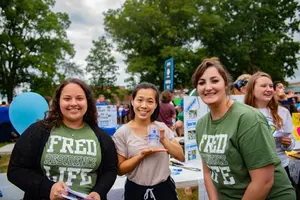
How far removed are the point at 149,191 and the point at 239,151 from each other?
77cm

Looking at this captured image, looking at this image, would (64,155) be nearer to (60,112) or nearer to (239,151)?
(60,112)

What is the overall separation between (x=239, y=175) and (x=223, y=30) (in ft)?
80.9

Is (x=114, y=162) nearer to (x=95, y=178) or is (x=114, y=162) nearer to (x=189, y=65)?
(x=95, y=178)

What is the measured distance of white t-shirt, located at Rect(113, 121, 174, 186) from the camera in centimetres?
192

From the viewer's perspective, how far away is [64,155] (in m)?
1.67

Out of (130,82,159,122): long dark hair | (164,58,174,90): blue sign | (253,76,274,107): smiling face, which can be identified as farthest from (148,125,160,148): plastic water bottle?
(164,58,174,90): blue sign

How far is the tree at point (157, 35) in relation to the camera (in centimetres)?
2195

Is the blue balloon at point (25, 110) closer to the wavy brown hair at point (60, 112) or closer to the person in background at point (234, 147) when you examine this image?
the wavy brown hair at point (60, 112)

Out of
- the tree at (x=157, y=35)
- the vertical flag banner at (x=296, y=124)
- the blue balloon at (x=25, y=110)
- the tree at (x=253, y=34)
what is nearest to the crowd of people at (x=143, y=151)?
the vertical flag banner at (x=296, y=124)

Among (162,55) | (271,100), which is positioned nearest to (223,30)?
(162,55)

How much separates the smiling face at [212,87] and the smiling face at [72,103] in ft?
2.82

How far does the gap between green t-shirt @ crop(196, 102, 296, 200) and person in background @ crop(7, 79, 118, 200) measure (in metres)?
0.73

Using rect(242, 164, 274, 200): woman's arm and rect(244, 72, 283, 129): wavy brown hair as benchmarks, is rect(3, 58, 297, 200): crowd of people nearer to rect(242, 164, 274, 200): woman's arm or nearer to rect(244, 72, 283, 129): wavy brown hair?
rect(242, 164, 274, 200): woman's arm

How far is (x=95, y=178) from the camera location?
1773 mm
